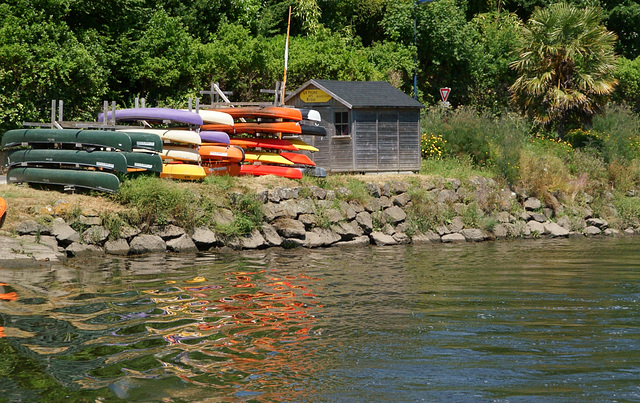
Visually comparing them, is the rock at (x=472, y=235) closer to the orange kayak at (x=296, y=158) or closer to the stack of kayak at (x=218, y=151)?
the orange kayak at (x=296, y=158)

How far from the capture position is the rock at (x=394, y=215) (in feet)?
62.4

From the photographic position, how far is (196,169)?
17.2 m

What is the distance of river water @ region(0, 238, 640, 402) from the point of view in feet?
21.7

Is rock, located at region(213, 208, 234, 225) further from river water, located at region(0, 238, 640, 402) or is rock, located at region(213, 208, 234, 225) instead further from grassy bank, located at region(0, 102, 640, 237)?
river water, located at region(0, 238, 640, 402)

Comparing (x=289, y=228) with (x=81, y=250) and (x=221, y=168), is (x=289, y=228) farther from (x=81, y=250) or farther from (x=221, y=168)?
(x=81, y=250)

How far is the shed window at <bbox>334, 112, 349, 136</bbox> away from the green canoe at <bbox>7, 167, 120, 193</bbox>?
7.77 meters

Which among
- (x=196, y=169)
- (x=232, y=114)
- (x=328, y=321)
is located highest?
(x=232, y=114)

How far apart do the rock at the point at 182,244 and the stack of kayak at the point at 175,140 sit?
1992 millimetres

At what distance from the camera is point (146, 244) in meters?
15.2

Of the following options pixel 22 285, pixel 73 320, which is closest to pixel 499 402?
pixel 73 320

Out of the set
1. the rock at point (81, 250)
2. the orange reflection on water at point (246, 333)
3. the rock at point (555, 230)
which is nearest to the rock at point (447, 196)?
the rock at point (555, 230)

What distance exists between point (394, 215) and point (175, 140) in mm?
5557

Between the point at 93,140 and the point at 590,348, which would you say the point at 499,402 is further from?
the point at 93,140

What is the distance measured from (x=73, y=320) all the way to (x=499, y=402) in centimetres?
505
